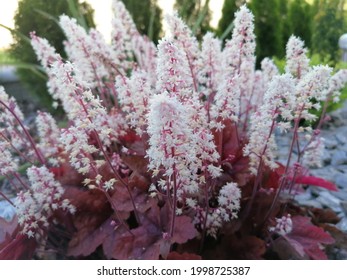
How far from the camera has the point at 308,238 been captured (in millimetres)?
1229

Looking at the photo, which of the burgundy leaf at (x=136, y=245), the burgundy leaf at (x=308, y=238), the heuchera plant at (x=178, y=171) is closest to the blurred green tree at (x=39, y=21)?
the heuchera plant at (x=178, y=171)

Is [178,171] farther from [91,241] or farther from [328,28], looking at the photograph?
[328,28]

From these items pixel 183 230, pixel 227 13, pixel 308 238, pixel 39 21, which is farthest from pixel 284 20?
pixel 183 230

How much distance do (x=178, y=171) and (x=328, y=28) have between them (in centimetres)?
154

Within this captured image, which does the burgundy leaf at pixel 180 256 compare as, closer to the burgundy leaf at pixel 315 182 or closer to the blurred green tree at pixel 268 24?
the burgundy leaf at pixel 315 182

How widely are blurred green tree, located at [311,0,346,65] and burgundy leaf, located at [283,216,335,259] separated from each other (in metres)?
0.99

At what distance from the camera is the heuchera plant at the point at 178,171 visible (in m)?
0.98

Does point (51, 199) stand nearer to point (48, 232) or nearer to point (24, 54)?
point (48, 232)

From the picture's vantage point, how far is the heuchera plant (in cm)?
98

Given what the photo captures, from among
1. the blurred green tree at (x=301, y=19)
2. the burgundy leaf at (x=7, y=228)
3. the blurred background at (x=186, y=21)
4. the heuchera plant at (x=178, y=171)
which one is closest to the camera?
the heuchera plant at (x=178, y=171)

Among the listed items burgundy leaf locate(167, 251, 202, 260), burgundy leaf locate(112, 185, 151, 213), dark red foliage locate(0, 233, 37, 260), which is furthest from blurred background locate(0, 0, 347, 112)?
burgundy leaf locate(167, 251, 202, 260)

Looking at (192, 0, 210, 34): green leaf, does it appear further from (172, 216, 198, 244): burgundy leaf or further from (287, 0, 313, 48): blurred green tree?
(172, 216, 198, 244): burgundy leaf

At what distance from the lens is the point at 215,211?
116 centimetres

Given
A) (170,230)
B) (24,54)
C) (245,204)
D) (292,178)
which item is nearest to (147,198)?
(170,230)
